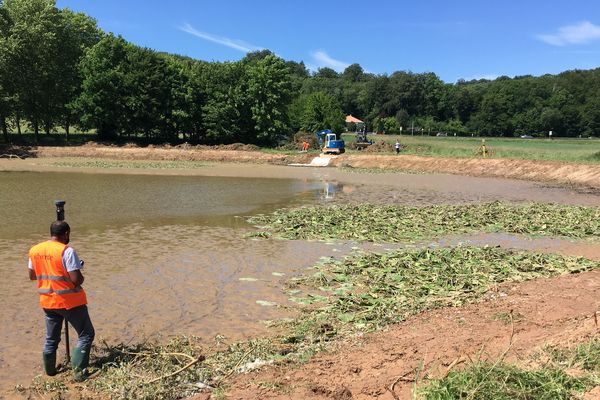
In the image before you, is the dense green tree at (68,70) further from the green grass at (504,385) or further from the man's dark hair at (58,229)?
the green grass at (504,385)

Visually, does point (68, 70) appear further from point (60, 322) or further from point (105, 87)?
point (60, 322)

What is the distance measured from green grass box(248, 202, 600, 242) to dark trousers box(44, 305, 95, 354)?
966 cm

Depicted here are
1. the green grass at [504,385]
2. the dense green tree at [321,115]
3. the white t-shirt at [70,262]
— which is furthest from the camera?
the dense green tree at [321,115]

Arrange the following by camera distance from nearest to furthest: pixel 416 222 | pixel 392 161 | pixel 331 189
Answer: pixel 416 222, pixel 331 189, pixel 392 161

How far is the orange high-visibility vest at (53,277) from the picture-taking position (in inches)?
228

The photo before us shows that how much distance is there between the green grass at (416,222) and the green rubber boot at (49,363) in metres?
9.74

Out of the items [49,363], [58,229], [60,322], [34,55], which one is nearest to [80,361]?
[49,363]

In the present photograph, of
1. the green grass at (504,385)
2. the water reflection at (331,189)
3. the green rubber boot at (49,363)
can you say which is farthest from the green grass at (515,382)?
the water reflection at (331,189)

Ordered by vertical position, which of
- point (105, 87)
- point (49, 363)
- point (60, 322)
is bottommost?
point (49, 363)

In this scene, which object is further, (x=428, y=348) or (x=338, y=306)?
(x=338, y=306)

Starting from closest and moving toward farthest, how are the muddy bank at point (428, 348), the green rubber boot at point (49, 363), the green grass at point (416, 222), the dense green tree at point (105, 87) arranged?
the muddy bank at point (428, 348) → the green rubber boot at point (49, 363) → the green grass at point (416, 222) → the dense green tree at point (105, 87)

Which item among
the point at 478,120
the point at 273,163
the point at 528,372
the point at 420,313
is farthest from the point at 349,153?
the point at 478,120

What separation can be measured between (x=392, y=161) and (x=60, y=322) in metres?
46.6

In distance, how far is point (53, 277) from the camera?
5.82 m
